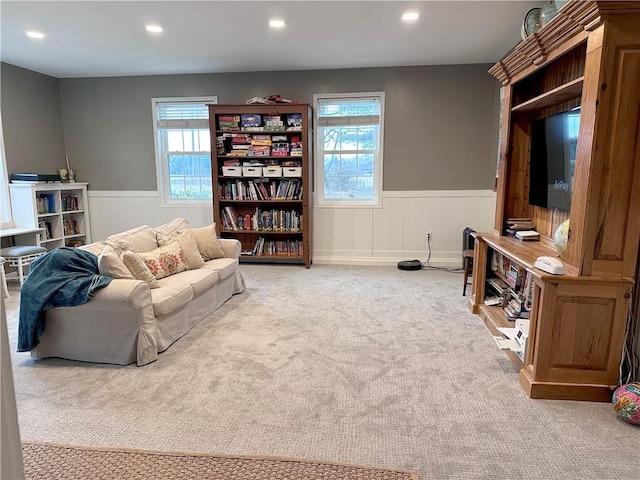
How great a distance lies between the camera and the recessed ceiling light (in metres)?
3.57

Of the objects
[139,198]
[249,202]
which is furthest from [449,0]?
[139,198]

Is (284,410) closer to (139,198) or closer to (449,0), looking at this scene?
(449,0)

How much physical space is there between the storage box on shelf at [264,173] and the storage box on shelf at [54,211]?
217cm

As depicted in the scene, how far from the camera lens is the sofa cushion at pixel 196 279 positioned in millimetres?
3373

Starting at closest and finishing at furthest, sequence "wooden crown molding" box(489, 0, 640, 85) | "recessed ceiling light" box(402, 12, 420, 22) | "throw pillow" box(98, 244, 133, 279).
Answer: "wooden crown molding" box(489, 0, 640, 85) → "throw pillow" box(98, 244, 133, 279) → "recessed ceiling light" box(402, 12, 420, 22)

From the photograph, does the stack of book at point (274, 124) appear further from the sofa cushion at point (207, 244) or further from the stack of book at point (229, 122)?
the sofa cushion at point (207, 244)

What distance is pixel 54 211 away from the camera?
5.55m

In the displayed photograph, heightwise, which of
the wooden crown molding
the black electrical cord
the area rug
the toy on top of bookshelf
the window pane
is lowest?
the area rug

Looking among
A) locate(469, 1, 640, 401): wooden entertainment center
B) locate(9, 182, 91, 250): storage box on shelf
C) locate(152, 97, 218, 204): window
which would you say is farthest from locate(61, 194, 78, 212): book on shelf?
locate(469, 1, 640, 401): wooden entertainment center

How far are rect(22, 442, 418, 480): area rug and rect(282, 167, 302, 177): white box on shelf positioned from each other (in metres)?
4.01

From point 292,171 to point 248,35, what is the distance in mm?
1790

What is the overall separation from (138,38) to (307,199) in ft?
8.65

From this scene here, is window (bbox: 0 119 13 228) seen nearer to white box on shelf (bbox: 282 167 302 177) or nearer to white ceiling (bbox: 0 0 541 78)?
white ceiling (bbox: 0 0 541 78)

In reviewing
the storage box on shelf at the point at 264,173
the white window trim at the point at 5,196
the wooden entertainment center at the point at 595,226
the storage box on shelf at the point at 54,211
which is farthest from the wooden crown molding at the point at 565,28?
the white window trim at the point at 5,196
